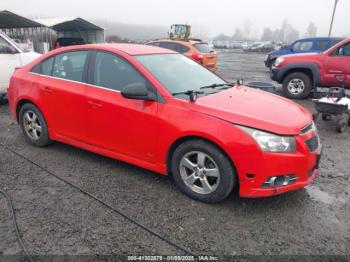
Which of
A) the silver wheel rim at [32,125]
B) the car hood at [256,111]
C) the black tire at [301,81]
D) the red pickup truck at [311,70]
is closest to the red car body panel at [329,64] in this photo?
the red pickup truck at [311,70]

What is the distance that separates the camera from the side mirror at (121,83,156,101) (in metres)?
3.56

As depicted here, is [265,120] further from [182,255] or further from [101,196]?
[101,196]

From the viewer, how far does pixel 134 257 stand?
106 inches

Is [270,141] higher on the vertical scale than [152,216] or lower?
higher

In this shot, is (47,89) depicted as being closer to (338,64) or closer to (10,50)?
(10,50)

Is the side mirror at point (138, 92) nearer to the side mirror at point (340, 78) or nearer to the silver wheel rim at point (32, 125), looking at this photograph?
the silver wheel rim at point (32, 125)

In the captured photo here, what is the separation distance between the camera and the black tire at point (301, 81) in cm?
951

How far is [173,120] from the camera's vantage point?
349cm

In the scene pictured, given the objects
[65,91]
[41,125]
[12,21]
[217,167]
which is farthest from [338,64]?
[12,21]

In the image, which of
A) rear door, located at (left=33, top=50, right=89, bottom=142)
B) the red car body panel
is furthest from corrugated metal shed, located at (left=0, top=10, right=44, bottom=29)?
the red car body panel

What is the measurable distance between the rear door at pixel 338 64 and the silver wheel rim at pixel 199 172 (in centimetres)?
689

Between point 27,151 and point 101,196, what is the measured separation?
2007 millimetres

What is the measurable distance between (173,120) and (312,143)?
1.51 meters

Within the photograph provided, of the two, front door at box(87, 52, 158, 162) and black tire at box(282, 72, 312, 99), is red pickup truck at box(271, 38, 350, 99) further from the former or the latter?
front door at box(87, 52, 158, 162)
